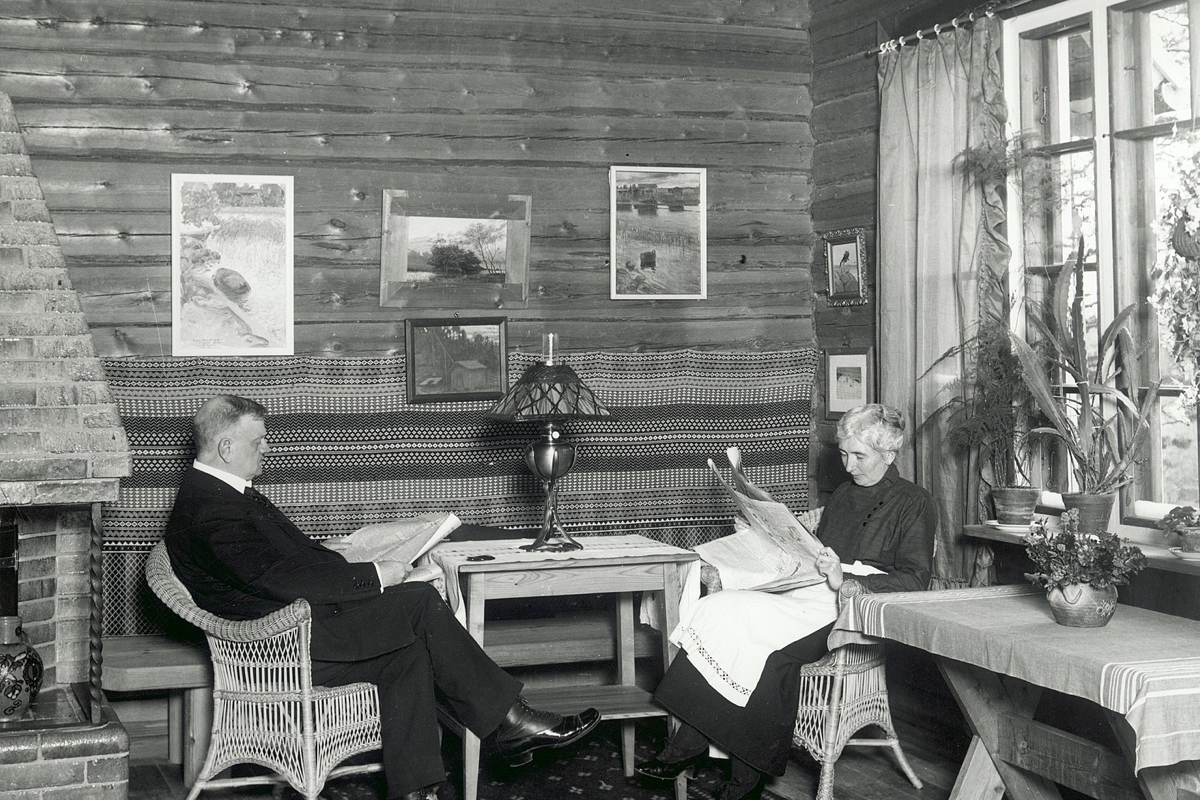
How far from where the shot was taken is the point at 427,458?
191 inches

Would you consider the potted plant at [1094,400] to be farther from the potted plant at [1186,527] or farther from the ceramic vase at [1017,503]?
the potted plant at [1186,527]

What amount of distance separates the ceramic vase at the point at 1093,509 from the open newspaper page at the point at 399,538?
6.51 ft

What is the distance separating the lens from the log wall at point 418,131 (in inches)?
177

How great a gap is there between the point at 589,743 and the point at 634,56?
280 centimetres

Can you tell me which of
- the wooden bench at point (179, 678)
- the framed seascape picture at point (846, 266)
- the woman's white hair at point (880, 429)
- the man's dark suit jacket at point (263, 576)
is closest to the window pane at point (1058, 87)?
the framed seascape picture at point (846, 266)

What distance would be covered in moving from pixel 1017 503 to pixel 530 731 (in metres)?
1.78

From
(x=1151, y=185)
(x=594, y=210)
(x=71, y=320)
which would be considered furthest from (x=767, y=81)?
(x=71, y=320)

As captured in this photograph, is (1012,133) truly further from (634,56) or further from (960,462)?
(634,56)

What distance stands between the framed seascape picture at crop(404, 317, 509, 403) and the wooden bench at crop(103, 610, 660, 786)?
3.07ft

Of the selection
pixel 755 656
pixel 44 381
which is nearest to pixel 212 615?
pixel 44 381

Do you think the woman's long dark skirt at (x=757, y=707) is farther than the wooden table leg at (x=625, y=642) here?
No

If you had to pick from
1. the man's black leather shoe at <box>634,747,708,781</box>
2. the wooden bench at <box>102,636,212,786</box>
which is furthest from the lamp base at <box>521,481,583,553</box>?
the wooden bench at <box>102,636,212,786</box>

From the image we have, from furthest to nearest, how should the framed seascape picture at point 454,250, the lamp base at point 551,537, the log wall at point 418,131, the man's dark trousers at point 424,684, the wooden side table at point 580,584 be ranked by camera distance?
the framed seascape picture at point 454,250 < the log wall at point 418,131 < the lamp base at point 551,537 < the wooden side table at point 580,584 < the man's dark trousers at point 424,684

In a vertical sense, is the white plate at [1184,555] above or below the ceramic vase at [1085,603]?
above
